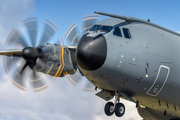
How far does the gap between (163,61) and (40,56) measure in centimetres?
808

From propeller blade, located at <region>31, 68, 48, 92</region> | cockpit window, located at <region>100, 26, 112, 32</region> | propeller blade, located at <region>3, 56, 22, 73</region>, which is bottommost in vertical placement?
propeller blade, located at <region>31, 68, 48, 92</region>

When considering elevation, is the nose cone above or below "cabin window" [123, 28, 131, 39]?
below

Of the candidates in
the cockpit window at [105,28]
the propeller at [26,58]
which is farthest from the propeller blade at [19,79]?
the cockpit window at [105,28]

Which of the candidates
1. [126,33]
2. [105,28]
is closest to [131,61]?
[126,33]

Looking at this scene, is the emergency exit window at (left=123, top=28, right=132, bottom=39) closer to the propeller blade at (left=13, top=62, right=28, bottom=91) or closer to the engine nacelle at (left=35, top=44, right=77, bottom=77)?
the engine nacelle at (left=35, top=44, right=77, bottom=77)

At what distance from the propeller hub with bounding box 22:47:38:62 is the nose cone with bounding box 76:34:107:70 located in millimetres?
6426

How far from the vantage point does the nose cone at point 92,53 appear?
7.54 metres

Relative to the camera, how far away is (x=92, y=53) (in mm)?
7516

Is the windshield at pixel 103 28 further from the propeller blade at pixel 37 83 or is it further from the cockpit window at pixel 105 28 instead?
the propeller blade at pixel 37 83

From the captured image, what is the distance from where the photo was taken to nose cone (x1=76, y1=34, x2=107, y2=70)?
24.7 ft

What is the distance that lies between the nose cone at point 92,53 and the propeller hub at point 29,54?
21.1 feet

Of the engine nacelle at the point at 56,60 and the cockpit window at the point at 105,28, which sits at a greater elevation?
the cockpit window at the point at 105,28

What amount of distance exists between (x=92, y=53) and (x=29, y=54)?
6936mm

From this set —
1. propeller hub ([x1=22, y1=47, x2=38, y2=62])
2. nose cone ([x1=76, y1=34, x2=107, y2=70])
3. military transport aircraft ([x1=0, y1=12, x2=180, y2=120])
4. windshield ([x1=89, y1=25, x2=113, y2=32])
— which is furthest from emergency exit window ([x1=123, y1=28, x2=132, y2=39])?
propeller hub ([x1=22, y1=47, x2=38, y2=62])
